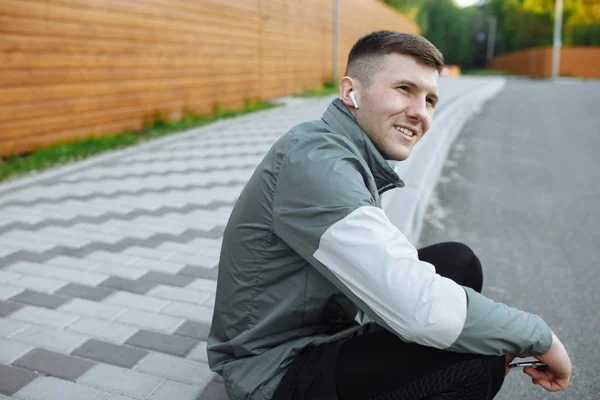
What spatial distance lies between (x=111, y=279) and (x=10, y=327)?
0.73 metres

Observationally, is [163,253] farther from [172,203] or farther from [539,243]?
[539,243]

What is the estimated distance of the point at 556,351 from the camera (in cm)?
175

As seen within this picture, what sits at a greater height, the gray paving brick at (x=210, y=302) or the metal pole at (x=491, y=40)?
the metal pole at (x=491, y=40)

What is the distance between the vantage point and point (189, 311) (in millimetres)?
3088

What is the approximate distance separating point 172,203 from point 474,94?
13311 mm

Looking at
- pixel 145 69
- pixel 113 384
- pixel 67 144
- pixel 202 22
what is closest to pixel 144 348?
pixel 113 384

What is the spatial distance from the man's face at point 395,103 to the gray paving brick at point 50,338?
5.67 ft

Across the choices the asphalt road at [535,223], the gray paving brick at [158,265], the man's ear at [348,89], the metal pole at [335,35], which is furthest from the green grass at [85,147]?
the metal pole at [335,35]

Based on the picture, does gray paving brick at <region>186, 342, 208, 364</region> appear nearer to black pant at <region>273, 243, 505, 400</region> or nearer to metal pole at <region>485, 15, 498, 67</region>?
black pant at <region>273, 243, 505, 400</region>

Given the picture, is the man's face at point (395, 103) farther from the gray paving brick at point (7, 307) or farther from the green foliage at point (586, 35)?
the green foliage at point (586, 35)

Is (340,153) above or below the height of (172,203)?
above

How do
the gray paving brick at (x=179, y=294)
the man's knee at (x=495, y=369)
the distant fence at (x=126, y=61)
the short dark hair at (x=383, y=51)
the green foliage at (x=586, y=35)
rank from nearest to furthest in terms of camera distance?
the man's knee at (x=495, y=369)
the short dark hair at (x=383, y=51)
the gray paving brick at (x=179, y=294)
the distant fence at (x=126, y=61)
the green foliage at (x=586, y=35)

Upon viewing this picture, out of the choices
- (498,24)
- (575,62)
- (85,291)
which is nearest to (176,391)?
(85,291)

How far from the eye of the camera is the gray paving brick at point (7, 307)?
2988 millimetres
